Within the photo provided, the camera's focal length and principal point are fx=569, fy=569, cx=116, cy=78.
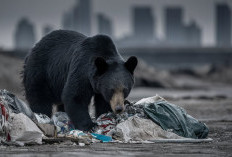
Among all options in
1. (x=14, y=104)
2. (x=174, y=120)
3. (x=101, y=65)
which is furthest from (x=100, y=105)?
(x=14, y=104)

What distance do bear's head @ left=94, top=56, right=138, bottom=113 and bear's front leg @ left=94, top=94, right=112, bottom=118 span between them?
21.3 inches

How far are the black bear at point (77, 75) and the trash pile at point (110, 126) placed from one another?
11.5 inches

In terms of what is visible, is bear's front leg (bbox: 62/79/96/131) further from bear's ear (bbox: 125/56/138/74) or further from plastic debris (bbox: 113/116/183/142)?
bear's ear (bbox: 125/56/138/74)

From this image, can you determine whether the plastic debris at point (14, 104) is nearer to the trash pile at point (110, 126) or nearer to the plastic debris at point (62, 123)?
the trash pile at point (110, 126)

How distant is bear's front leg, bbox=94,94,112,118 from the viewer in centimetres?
929

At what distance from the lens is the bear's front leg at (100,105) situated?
9289 mm

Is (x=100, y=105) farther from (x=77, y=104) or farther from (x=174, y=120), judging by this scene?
(x=174, y=120)

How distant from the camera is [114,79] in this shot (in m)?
8.51

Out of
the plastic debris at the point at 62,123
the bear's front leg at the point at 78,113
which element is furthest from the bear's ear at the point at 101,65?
the plastic debris at the point at 62,123

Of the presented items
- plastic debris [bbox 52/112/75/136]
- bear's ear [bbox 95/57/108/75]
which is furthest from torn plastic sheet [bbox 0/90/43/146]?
bear's ear [bbox 95/57/108/75]

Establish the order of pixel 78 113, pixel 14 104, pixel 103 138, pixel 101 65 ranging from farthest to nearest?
pixel 78 113
pixel 101 65
pixel 14 104
pixel 103 138

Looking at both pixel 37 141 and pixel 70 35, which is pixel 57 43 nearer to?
pixel 70 35

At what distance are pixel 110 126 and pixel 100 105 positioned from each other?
757 mm

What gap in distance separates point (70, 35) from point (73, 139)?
3.05 m
